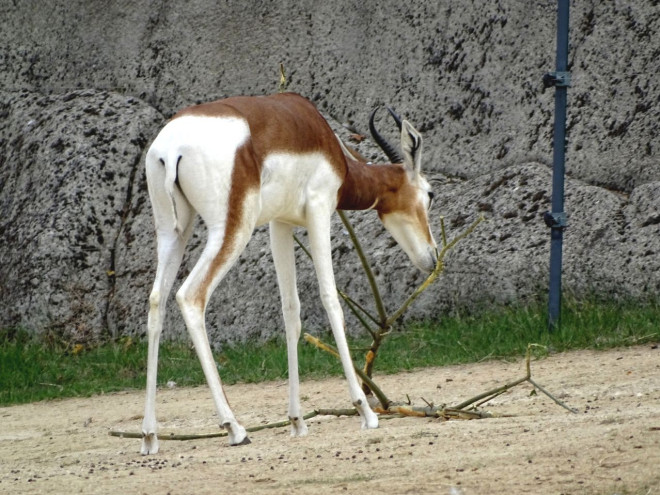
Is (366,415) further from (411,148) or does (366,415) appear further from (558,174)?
(558,174)

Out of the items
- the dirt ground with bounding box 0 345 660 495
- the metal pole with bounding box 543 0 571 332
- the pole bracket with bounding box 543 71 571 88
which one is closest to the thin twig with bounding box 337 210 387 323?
the dirt ground with bounding box 0 345 660 495

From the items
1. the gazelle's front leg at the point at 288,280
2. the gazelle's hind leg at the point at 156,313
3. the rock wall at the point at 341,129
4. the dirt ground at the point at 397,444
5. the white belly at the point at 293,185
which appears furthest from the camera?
the rock wall at the point at 341,129

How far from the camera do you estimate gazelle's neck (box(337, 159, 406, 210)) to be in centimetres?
629

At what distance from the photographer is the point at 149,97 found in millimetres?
10805

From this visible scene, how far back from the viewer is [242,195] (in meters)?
5.43

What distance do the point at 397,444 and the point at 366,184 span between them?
1866 millimetres

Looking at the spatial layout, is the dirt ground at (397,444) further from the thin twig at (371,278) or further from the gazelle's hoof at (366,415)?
the thin twig at (371,278)

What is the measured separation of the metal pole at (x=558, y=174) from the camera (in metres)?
7.84

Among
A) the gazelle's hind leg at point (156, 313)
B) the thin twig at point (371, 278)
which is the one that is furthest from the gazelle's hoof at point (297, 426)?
the thin twig at point (371, 278)

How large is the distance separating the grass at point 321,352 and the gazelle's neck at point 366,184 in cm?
146

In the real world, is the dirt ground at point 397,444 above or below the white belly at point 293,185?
below

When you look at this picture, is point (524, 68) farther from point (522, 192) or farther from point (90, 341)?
point (90, 341)

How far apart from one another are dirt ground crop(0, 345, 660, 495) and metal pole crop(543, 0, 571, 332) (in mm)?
518

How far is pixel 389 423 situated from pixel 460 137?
389cm
